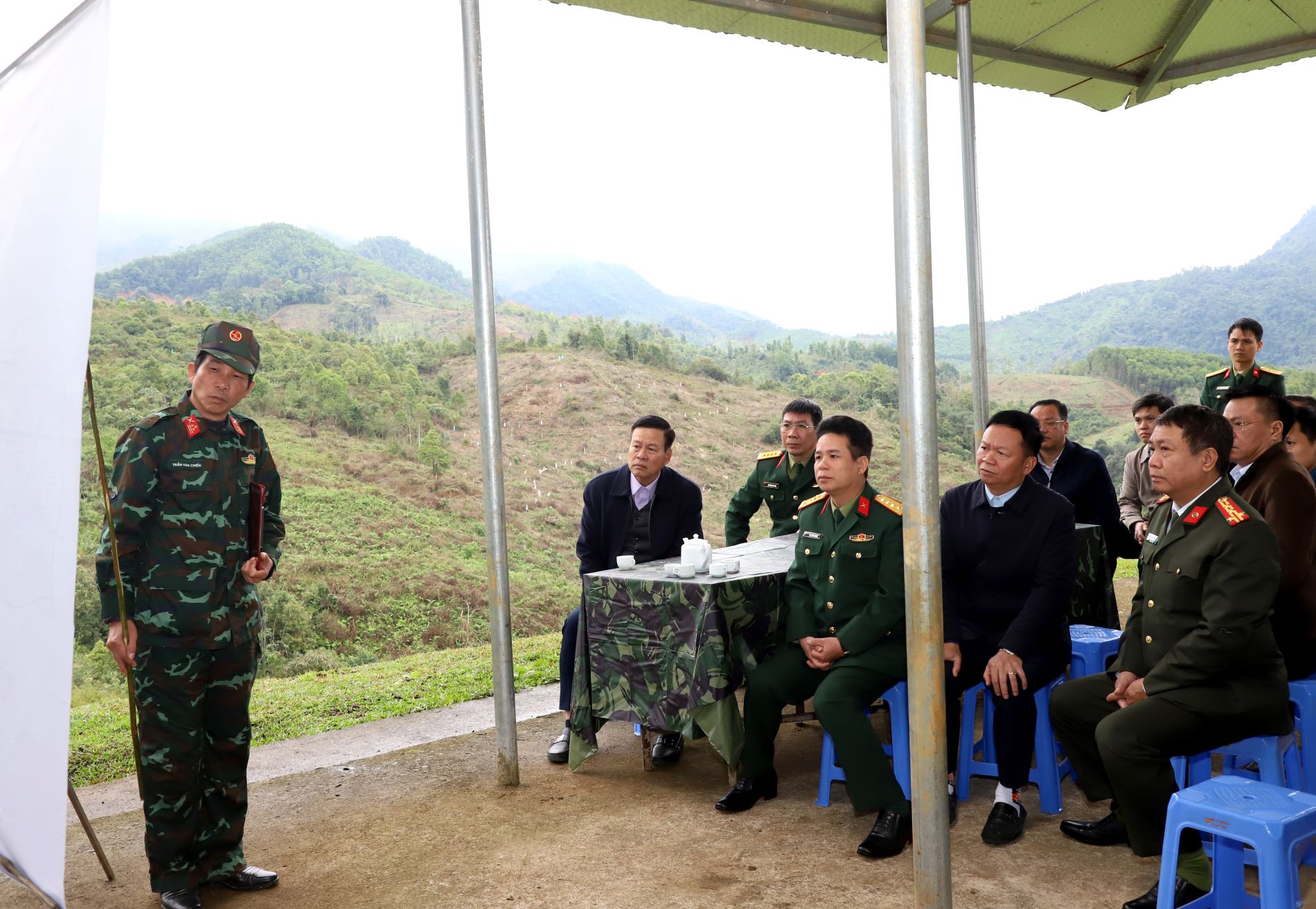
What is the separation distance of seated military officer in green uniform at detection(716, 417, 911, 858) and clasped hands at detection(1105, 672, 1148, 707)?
664mm

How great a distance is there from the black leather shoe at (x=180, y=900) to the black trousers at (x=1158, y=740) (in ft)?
8.09

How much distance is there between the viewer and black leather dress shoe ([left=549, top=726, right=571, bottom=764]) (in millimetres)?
3900

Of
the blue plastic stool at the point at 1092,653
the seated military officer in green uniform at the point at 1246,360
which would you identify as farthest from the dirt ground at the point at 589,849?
the seated military officer in green uniform at the point at 1246,360

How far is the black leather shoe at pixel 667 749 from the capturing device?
3836 millimetres

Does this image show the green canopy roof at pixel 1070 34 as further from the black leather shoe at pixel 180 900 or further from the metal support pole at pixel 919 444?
the black leather shoe at pixel 180 900

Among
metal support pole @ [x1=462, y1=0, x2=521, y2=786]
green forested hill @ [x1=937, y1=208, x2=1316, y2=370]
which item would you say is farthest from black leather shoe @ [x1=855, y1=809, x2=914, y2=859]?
green forested hill @ [x1=937, y1=208, x2=1316, y2=370]

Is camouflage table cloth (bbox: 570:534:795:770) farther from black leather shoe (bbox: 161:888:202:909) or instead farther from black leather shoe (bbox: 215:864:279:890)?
black leather shoe (bbox: 161:888:202:909)

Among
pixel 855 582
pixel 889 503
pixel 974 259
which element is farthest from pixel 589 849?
pixel 974 259

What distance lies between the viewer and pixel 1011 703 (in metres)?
3.09

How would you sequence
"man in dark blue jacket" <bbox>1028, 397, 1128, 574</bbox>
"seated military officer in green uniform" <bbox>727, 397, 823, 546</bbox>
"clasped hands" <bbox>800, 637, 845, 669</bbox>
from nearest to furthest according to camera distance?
"clasped hands" <bbox>800, 637, 845, 669</bbox>
"man in dark blue jacket" <bbox>1028, 397, 1128, 574</bbox>
"seated military officer in green uniform" <bbox>727, 397, 823, 546</bbox>

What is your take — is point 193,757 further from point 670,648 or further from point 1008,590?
point 1008,590

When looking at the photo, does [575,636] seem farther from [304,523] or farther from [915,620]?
[304,523]

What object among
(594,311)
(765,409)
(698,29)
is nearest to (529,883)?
(698,29)

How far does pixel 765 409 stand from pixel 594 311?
5375 mm
